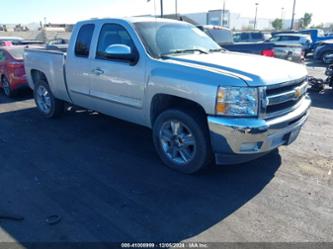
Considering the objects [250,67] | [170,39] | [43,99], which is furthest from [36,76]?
[250,67]

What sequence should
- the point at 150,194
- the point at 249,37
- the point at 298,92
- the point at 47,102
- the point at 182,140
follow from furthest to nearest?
the point at 249,37, the point at 47,102, the point at 182,140, the point at 298,92, the point at 150,194

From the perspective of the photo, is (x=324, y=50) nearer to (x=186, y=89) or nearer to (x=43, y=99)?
(x=43, y=99)

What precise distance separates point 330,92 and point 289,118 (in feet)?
20.1

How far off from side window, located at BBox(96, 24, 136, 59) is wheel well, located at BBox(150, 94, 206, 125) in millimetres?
854

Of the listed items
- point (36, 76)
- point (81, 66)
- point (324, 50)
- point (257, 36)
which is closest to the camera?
point (81, 66)

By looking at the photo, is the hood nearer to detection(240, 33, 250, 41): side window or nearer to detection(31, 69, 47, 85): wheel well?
detection(31, 69, 47, 85): wheel well

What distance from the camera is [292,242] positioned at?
2744 millimetres

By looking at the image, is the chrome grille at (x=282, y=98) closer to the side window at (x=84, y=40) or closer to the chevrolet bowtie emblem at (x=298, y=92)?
the chevrolet bowtie emblem at (x=298, y=92)

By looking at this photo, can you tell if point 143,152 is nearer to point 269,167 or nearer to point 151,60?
point 151,60

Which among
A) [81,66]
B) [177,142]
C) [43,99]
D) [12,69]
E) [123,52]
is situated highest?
[123,52]

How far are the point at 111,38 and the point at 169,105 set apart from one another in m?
1.56

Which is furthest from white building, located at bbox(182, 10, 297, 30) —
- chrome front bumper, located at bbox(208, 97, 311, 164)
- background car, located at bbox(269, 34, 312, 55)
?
chrome front bumper, located at bbox(208, 97, 311, 164)

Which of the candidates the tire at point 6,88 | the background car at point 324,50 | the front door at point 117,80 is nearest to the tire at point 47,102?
the front door at point 117,80

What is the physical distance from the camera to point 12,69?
28.5 ft
